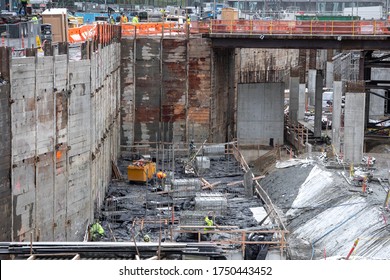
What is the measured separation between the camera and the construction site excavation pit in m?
31.5

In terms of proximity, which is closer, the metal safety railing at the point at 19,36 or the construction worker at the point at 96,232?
the metal safety railing at the point at 19,36

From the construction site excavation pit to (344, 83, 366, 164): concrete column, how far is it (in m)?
5.68

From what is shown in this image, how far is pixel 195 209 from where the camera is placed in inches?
1528

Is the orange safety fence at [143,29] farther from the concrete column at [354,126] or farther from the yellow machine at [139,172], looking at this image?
the concrete column at [354,126]

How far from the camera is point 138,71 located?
51312mm

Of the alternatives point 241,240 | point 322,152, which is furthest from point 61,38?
point 322,152

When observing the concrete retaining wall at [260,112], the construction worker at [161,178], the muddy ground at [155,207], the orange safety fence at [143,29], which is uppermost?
the orange safety fence at [143,29]

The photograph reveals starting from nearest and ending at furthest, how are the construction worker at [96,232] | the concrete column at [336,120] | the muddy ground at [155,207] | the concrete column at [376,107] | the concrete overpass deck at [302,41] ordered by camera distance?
1. the construction worker at [96,232]
2. the muddy ground at [155,207]
3. the concrete overpass deck at [302,41]
4. the concrete column at [336,120]
5. the concrete column at [376,107]

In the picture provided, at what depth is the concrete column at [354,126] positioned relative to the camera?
47.3m

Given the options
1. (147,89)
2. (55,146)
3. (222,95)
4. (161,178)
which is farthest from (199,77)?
(55,146)

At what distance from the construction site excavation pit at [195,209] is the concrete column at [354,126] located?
5677 millimetres

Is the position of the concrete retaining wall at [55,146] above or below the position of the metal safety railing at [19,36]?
below

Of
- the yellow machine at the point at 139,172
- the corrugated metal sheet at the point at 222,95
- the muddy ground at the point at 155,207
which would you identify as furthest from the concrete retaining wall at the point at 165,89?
the yellow machine at the point at 139,172

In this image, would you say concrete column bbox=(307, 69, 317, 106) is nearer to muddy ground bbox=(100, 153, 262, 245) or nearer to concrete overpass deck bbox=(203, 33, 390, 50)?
concrete overpass deck bbox=(203, 33, 390, 50)
